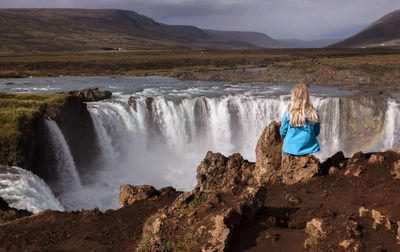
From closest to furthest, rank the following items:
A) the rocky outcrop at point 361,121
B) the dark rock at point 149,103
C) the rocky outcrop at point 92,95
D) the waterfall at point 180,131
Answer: the waterfall at point 180,131 < the dark rock at point 149,103 < the rocky outcrop at point 361,121 < the rocky outcrop at point 92,95

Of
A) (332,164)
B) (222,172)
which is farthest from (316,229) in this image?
(222,172)

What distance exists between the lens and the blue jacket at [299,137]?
737cm

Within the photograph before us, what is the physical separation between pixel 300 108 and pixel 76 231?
573 centimetres

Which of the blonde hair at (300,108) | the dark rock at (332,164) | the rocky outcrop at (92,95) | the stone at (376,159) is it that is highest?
the blonde hair at (300,108)

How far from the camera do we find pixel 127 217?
26.0 feet

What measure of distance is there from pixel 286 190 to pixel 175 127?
72.1ft

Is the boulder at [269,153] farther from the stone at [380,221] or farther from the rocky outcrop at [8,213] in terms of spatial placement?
the rocky outcrop at [8,213]

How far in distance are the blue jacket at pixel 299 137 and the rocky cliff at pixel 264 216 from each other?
1.02 meters

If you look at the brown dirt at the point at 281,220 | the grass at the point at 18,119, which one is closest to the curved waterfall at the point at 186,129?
the grass at the point at 18,119

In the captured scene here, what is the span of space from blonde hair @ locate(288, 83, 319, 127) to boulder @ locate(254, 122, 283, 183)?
3.68 meters

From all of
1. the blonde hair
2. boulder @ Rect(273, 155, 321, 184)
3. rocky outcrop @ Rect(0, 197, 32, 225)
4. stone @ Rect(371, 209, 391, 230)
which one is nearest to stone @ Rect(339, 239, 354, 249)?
stone @ Rect(371, 209, 391, 230)

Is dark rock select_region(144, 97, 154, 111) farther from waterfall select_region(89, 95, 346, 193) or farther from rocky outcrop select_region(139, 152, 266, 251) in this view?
rocky outcrop select_region(139, 152, 266, 251)

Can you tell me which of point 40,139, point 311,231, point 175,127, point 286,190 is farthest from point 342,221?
point 175,127

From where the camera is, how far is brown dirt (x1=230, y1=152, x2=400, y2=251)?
5102mm
